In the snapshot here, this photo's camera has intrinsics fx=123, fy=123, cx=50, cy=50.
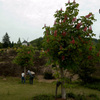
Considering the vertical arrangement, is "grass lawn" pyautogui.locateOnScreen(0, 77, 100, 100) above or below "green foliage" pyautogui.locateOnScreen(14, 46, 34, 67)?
below

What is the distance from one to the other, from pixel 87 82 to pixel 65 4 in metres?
12.2

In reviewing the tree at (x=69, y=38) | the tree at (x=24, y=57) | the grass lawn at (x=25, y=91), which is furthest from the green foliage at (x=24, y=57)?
the tree at (x=69, y=38)

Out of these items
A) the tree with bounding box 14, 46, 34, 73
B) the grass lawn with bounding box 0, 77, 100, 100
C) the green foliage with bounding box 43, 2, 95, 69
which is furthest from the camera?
the tree with bounding box 14, 46, 34, 73

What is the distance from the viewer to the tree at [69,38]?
648 centimetres

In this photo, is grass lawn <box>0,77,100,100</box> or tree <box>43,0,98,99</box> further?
grass lawn <box>0,77,100,100</box>

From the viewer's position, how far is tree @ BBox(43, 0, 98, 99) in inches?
255

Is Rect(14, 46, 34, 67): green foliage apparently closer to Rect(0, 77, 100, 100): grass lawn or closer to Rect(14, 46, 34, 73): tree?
Rect(14, 46, 34, 73): tree

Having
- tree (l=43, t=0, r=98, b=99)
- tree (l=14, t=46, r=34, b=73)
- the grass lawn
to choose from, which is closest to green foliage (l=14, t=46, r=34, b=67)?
tree (l=14, t=46, r=34, b=73)

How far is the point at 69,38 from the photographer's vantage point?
267 inches

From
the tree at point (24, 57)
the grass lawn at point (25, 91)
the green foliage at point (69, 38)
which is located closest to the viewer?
the green foliage at point (69, 38)

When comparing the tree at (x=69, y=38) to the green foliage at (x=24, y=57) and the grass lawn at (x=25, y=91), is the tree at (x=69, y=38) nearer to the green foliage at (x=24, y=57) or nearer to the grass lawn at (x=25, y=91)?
the grass lawn at (x=25, y=91)

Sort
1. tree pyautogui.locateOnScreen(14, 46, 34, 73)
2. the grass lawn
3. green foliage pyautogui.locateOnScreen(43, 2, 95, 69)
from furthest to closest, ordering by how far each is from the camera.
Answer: tree pyautogui.locateOnScreen(14, 46, 34, 73), the grass lawn, green foliage pyautogui.locateOnScreen(43, 2, 95, 69)

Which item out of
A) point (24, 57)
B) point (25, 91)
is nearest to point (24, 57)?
point (24, 57)

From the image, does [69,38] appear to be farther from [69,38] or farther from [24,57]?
[24,57]
